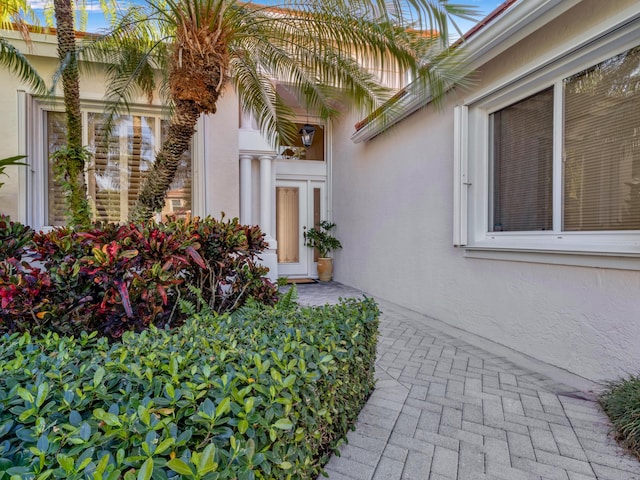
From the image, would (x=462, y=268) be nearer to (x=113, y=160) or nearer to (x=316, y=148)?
(x=113, y=160)

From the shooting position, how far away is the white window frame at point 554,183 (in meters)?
3.08

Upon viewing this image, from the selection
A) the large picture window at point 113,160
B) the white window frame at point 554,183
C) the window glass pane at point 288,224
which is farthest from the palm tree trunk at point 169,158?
the window glass pane at point 288,224

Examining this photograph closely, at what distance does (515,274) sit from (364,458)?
2.97 m

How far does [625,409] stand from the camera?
8.11 ft

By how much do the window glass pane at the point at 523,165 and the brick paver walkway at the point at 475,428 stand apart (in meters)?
1.71

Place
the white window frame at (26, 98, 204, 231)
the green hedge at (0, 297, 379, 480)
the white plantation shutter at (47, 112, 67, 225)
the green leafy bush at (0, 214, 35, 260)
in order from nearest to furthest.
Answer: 1. the green hedge at (0, 297, 379, 480)
2. the green leafy bush at (0, 214, 35, 260)
3. the white window frame at (26, 98, 204, 231)
4. the white plantation shutter at (47, 112, 67, 225)

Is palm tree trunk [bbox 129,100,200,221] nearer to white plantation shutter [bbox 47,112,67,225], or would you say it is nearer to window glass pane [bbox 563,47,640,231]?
white plantation shutter [bbox 47,112,67,225]

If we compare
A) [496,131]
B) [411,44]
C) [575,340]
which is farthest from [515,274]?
[411,44]

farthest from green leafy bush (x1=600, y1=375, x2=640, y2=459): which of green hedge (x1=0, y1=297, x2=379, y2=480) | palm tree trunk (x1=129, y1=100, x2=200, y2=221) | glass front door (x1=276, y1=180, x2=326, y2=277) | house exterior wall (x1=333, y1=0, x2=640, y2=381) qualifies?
glass front door (x1=276, y1=180, x2=326, y2=277)

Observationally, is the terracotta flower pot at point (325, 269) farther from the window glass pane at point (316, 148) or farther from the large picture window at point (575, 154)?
the large picture window at point (575, 154)

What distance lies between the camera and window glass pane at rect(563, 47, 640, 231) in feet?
10.2

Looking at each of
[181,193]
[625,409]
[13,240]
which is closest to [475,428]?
[625,409]

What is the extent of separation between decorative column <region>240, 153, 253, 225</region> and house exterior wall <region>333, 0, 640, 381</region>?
8.33 ft

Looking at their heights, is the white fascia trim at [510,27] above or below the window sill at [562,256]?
above
